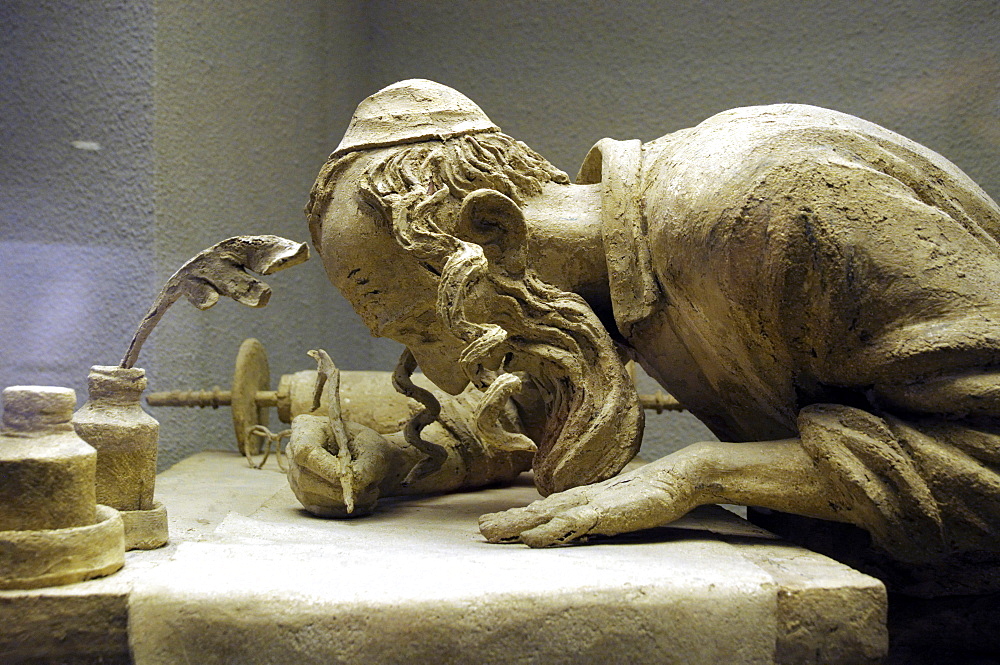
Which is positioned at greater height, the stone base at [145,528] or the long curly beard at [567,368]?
the long curly beard at [567,368]

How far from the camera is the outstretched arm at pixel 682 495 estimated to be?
1.49 metres

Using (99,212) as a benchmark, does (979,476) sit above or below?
below

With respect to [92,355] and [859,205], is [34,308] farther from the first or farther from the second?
[859,205]

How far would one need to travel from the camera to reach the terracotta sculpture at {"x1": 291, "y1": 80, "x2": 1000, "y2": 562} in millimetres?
1420

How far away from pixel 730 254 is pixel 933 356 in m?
0.37

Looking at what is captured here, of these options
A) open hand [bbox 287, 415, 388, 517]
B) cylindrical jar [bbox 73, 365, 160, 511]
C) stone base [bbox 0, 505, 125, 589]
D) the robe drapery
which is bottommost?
open hand [bbox 287, 415, 388, 517]

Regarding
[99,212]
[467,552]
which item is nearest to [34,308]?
[99,212]

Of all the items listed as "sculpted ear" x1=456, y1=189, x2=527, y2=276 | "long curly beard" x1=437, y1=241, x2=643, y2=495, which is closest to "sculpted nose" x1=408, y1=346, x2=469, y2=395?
"long curly beard" x1=437, y1=241, x2=643, y2=495

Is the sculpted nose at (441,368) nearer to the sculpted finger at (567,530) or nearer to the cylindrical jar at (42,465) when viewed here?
the sculpted finger at (567,530)

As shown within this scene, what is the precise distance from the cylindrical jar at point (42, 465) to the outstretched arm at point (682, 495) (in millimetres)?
679

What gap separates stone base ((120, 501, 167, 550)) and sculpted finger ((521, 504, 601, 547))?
2.07 ft

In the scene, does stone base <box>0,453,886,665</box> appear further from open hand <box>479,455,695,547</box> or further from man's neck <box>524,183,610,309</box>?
man's neck <box>524,183,610,309</box>

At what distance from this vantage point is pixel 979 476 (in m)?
1.37

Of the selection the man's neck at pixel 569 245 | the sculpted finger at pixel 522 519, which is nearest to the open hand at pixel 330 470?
the sculpted finger at pixel 522 519
